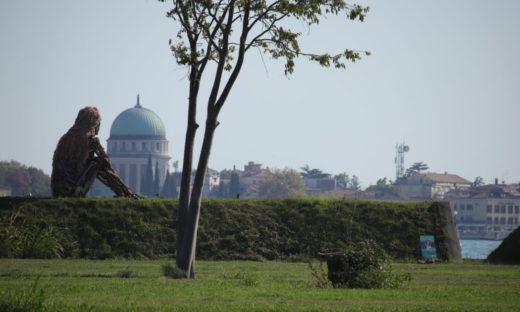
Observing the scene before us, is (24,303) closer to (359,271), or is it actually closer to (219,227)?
(359,271)

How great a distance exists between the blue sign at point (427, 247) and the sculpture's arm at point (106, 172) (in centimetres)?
1098

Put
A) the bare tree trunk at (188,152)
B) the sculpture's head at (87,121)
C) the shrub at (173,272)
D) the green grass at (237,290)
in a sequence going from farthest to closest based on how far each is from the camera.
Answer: the sculpture's head at (87,121) → the bare tree trunk at (188,152) → the shrub at (173,272) → the green grass at (237,290)

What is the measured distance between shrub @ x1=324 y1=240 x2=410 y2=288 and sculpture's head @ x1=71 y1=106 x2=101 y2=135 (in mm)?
16367

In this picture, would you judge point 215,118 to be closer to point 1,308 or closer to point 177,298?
point 177,298

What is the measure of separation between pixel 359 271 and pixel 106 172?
670 inches

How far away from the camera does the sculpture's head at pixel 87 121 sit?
126 ft

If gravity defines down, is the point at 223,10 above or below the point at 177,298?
above

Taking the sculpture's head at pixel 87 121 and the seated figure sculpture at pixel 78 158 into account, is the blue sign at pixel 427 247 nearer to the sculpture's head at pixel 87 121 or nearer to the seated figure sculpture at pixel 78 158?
the seated figure sculpture at pixel 78 158

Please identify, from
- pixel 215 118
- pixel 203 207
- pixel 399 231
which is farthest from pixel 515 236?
pixel 215 118

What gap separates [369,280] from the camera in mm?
23953

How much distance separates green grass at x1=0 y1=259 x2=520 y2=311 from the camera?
1944 centimetres

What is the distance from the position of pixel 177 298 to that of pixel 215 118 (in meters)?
7.67

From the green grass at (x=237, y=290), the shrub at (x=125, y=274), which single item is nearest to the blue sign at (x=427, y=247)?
the green grass at (x=237, y=290)

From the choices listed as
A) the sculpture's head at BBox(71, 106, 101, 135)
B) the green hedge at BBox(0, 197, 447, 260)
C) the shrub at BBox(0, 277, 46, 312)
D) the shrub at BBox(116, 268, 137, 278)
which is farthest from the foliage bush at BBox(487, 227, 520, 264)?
the shrub at BBox(0, 277, 46, 312)
